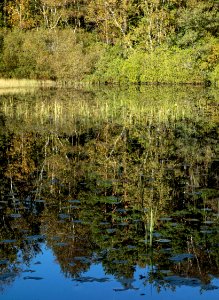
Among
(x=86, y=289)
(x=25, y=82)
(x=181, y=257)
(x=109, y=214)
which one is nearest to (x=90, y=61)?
(x=25, y=82)

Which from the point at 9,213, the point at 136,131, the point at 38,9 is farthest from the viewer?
the point at 38,9

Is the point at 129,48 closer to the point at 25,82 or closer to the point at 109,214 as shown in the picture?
the point at 25,82

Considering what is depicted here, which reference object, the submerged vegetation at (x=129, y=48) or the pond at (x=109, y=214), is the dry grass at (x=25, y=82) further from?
the pond at (x=109, y=214)

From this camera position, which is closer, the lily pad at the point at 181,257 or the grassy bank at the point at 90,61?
the lily pad at the point at 181,257

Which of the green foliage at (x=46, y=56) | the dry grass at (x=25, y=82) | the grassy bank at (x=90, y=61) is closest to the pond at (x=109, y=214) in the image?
the dry grass at (x=25, y=82)

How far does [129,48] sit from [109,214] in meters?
56.9

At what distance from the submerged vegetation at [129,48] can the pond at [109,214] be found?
129 ft

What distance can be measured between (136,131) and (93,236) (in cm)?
1224

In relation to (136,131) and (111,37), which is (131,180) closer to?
(136,131)

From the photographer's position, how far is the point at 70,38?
6194cm

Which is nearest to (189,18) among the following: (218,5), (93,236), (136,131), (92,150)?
(218,5)

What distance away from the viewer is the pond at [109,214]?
22.9ft

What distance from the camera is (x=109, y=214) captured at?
987cm

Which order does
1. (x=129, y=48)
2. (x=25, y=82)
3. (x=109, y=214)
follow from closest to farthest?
(x=109, y=214)
(x=25, y=82)
(x=129, y=48)
